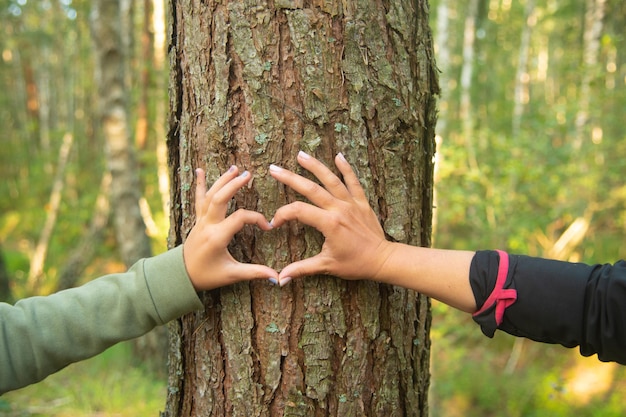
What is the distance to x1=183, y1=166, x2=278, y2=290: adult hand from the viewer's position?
1349 millimetres

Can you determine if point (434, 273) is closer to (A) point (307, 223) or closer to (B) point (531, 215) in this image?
(A) point (307, 223)

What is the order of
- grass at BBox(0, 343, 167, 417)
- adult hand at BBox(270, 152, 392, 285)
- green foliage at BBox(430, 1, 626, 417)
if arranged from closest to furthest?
adult hand at BBox(270, 152, 392, 285) < grass at BBox(0, 343, 167, 417) < green foliage at BBox(430, 1, 626, 417)

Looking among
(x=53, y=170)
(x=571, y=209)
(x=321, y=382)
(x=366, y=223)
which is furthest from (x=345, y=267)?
(x=53, y=170)

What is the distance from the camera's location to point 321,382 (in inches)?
56.9

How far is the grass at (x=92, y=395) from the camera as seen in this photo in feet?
12.0

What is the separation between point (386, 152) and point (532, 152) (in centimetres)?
711

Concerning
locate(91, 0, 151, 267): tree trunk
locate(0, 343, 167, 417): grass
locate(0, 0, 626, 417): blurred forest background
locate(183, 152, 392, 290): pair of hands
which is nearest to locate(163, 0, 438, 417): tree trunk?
locate(183, 152, 392, 290): pair of hands

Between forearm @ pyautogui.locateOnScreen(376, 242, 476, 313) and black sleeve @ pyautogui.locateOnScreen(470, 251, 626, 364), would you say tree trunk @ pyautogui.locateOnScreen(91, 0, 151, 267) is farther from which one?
black sleeve @ pyautogui.locateOnScreen(470, 251, 626, 364)

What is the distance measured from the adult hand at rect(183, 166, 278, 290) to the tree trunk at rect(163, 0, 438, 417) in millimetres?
72

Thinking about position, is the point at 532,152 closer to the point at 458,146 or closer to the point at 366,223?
the point at 458,146

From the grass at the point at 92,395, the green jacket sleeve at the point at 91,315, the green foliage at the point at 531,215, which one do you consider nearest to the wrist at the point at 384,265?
the green jacket sleeve at the point at 91,315

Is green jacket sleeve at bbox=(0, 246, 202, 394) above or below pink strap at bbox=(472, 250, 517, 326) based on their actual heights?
below

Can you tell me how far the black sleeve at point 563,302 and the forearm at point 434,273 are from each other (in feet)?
0.09

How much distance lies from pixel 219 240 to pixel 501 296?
2.68ft
